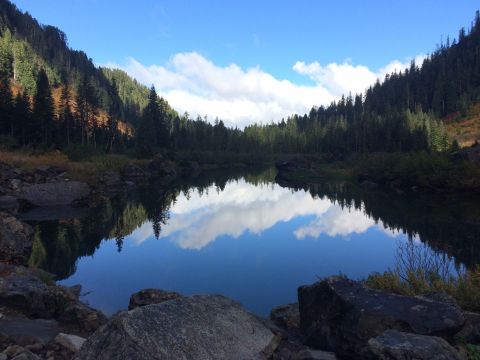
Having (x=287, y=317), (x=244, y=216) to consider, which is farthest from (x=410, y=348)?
(x=244, y=216)

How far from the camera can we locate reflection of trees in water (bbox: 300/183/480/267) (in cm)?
2405

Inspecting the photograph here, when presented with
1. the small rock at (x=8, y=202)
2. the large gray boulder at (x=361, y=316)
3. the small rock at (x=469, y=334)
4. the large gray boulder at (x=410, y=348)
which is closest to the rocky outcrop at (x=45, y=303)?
the large gray boulder at (x=361, y=316)

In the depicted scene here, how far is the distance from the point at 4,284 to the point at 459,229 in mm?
29783

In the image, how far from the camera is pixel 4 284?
39.4ft

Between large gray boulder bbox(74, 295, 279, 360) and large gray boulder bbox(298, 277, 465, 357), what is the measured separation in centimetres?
131

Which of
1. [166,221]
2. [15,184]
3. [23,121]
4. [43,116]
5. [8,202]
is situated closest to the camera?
[8,202]

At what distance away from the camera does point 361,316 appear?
814 centimetres

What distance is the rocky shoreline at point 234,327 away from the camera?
6.19 m

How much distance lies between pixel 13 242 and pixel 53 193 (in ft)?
65.9

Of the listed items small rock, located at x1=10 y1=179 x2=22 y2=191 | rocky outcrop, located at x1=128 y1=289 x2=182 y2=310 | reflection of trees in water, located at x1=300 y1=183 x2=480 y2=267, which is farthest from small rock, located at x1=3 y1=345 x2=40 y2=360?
small rock, located at x1=10 y1=179 x2=22 y2=191

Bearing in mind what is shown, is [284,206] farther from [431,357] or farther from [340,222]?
[431,357]

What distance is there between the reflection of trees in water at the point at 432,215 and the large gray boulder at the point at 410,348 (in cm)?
1646

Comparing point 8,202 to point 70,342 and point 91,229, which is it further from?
point 70,342

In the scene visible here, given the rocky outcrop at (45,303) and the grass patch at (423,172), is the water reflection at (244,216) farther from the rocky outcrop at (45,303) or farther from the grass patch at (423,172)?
the grass patch at (423,172)
